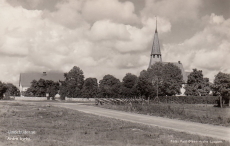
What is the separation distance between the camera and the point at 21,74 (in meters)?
120

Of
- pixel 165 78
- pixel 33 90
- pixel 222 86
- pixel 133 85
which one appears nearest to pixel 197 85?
pixel 165 78

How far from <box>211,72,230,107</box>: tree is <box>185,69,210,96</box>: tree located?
2781cm

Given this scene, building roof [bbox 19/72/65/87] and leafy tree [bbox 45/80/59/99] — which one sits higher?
building roof [bbox 19/72/65/87]

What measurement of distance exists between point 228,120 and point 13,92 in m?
92.0

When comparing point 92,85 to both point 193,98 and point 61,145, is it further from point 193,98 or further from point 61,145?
point 61,145

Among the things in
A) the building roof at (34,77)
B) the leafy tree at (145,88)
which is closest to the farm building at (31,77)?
the building roof at (34,77)

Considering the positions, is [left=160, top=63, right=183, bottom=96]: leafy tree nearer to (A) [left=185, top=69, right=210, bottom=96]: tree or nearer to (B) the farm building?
(A) [left=185, top=69, right=210, bottom=96]: tree

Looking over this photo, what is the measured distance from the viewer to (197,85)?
81.4m

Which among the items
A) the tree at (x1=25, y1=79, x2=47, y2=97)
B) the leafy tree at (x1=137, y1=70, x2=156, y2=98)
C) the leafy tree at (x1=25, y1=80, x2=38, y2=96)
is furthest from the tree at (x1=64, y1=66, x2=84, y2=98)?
the leafy tree at (x1=137, y1=70, x2=156, y2=98)

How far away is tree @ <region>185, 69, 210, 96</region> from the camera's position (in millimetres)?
80375

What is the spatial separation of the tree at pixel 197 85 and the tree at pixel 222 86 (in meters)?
27.8

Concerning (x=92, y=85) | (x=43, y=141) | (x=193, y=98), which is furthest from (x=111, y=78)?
(x=43, y=141)

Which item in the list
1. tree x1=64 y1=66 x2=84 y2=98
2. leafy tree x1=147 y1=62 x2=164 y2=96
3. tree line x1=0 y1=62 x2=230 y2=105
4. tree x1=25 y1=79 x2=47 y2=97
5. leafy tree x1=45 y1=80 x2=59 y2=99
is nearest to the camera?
tree line x1=0 y1=62 x2=230 y2=105

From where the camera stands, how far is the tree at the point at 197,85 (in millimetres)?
80375
